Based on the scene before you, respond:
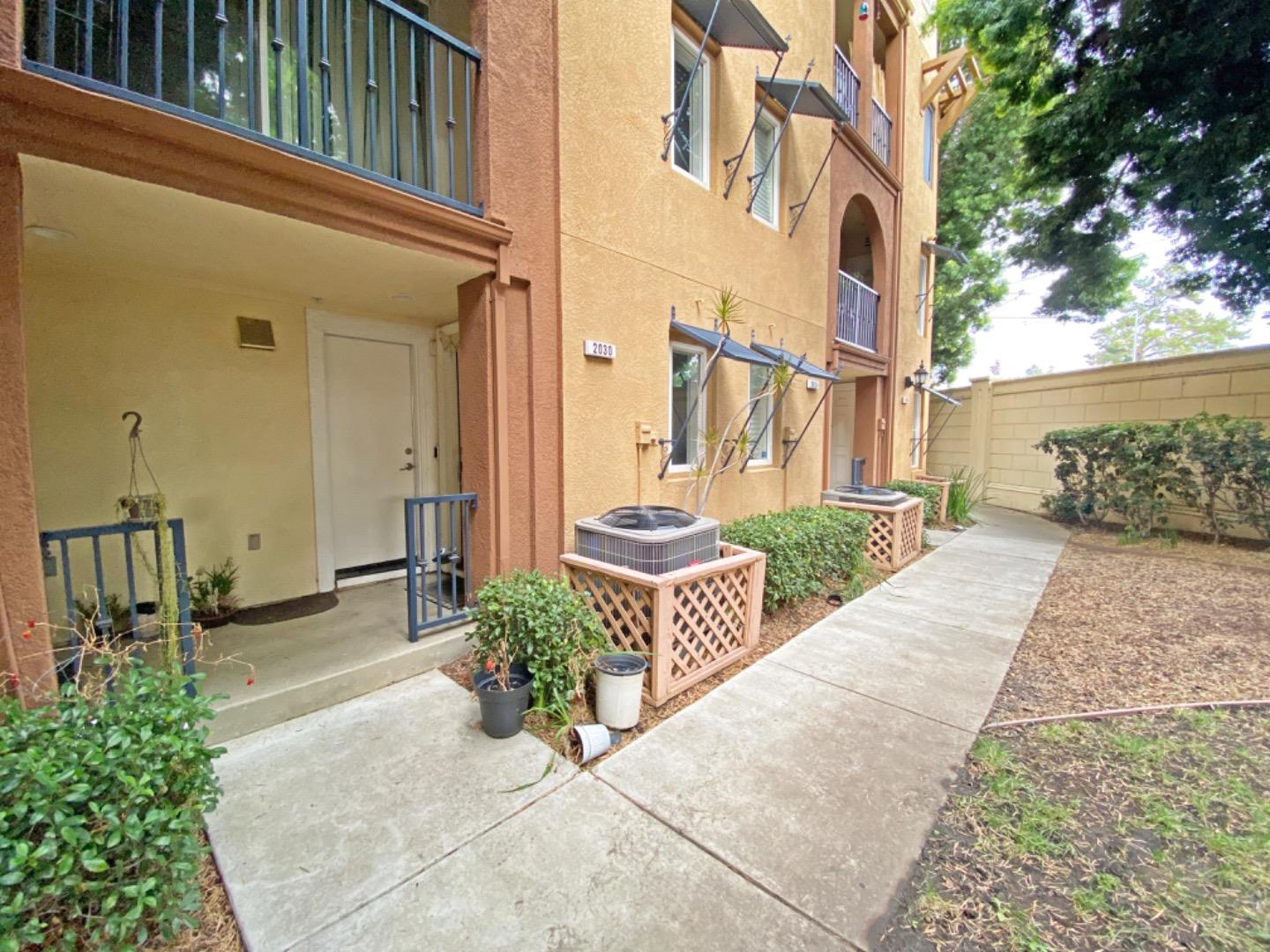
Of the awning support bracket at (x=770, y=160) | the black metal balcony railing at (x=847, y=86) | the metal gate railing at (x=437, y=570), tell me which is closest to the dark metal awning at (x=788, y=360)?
the awning support bracket at (x=770, y=160)

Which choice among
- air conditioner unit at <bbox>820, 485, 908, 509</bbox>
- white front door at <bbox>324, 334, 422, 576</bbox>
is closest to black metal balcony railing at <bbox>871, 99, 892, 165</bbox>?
air conditioner unit at <bbox>820, 485, 908, 509</bbox>

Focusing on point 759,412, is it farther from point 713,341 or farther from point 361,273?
point 361,273

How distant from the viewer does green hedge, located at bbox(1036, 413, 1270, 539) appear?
723 cm

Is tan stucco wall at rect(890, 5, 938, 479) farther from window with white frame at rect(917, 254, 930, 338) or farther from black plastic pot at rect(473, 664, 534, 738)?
black plastic pot at rect(473, 664, 534, 738)

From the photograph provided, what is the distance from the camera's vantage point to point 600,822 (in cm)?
226

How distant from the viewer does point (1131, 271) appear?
11.6 metres

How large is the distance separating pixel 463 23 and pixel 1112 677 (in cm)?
712

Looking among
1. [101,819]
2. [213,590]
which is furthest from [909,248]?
[101,819]

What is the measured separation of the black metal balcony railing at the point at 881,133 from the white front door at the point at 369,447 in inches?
361

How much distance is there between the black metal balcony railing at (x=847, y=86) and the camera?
7.70m

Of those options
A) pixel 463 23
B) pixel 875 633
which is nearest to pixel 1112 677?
pixel 875 633

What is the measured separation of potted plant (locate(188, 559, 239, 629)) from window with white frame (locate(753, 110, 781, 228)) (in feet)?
21.5

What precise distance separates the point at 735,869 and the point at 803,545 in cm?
353

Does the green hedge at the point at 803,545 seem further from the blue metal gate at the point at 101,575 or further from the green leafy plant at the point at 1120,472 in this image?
the green leafy plant at the point at 1120,472
